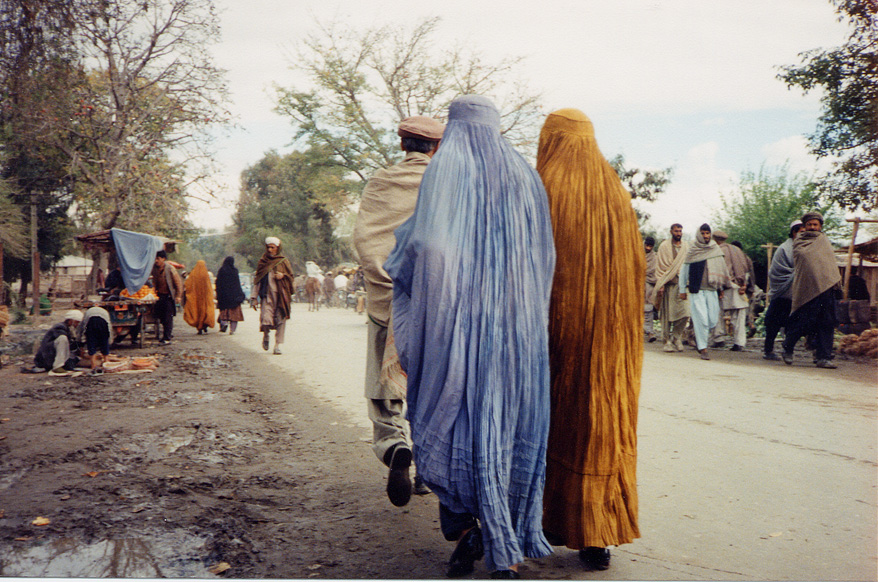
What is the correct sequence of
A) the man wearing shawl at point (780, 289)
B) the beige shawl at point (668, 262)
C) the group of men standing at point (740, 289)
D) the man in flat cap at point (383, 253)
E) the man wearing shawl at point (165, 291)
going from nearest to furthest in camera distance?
the man in flat cap at point (383, 253), the group of men standing at point (740, 289), the man wearing shawl at point (780, 289), the beige shawl at point (668, 262), the man wearing shawl at point (165, 291)

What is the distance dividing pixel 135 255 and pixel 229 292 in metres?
2.88

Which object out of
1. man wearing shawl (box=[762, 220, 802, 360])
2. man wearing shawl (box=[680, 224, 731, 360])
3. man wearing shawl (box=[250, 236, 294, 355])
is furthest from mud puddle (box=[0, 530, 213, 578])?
man wearing shawl (box=[762, 220, 802, 360])

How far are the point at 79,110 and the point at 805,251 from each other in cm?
1605

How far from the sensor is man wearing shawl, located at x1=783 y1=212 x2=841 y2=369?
8492 mm

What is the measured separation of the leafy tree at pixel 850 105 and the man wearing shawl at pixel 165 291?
10.3 meters

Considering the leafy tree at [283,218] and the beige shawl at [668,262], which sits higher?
the leafy tree at [283,218]

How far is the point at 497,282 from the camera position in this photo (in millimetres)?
2527

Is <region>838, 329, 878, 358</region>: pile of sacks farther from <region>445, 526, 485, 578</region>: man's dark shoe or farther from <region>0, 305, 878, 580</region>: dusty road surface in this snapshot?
<region>445, 526, 485, 578</region>: man's dark shoe

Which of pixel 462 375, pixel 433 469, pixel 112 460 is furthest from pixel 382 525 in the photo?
pixel 112 460

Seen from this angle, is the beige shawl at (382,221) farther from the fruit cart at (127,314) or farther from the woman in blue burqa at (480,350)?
the fruit cart at (127,314)

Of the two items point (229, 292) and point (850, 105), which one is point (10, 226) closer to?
point (229, 292)

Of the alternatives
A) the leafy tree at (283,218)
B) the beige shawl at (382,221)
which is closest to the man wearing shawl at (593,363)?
the beige shawl at (382,221)

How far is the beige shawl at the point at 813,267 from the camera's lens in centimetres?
848

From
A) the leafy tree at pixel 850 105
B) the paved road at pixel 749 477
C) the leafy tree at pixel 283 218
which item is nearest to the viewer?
the paved road at pixel 749 477
